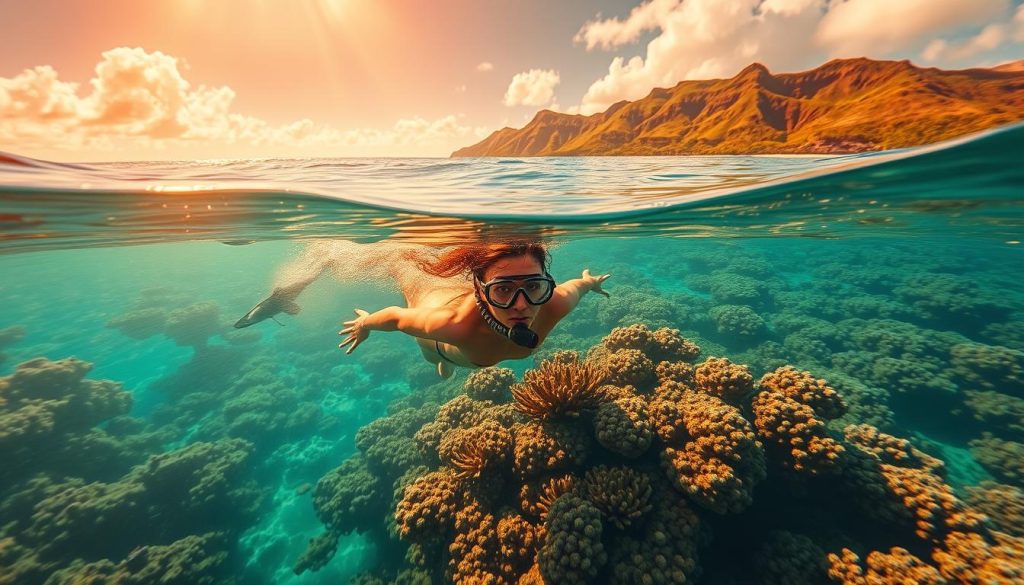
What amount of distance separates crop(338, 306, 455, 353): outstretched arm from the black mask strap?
0.48 m

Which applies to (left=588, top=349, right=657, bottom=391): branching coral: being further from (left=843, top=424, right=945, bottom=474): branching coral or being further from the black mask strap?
the black mask strap

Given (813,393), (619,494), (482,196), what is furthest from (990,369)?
(482,196)

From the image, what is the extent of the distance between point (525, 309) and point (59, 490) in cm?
1443

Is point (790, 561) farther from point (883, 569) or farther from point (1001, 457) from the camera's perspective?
point (1001, 457)

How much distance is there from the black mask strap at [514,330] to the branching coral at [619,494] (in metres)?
2.50

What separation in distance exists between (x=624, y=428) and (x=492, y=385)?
4717mm

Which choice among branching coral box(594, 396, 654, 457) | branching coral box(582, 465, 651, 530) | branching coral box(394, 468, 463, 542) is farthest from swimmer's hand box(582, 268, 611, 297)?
branching coral box(394, 468, 463, 542)

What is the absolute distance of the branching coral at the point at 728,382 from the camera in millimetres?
6281

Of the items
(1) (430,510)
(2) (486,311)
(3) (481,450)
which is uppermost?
(2) (486,311)

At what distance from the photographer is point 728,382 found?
6.33 meters

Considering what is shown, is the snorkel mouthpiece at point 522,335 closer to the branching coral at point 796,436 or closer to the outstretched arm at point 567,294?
the outstretched arm at point 567,294

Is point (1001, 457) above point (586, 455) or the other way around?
the other way around

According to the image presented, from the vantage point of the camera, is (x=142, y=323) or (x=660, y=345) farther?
(x=142, y=323)

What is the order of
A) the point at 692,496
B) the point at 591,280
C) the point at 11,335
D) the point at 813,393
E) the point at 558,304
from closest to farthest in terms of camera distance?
1. the point at 692,496
2. the point at 558,304
3. the point at 813,393
4. the point at 591,280
5. the point at 11,335
